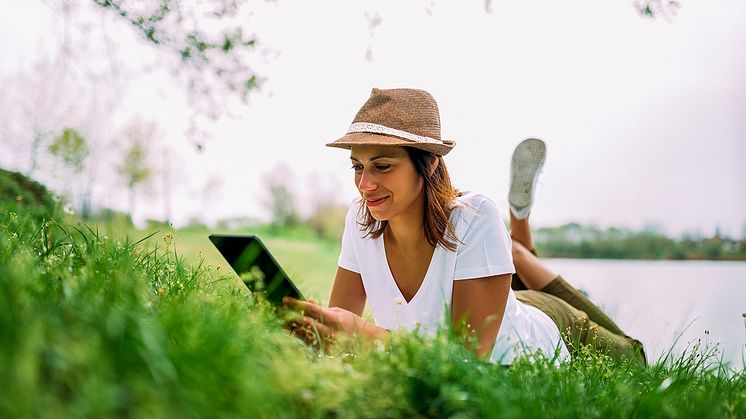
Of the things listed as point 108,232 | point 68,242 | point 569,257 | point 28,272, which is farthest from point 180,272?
point 569,257

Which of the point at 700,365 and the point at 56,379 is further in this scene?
the point at 700,365

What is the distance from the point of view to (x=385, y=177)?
2.92 metres

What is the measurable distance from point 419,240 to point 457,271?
0.98 feet

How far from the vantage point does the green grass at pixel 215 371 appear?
134 centimetres

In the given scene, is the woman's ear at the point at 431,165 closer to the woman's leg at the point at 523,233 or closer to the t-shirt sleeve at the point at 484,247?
the t-shirt sleeve at the point at 484,247

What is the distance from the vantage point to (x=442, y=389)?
1.59 meters

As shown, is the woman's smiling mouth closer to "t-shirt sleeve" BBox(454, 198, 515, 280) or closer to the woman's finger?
"t-shirt sleeve" BBox(454, 198, 515, 280)

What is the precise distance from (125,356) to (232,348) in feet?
0.79

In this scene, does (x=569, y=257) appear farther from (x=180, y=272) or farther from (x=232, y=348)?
(x=232, y=348)

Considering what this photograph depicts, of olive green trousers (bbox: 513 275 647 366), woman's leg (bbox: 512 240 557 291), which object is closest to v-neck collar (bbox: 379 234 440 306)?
olive green trousers (bbox: 513 275 647 366)

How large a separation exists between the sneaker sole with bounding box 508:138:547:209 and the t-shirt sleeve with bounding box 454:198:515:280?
1.63 metres

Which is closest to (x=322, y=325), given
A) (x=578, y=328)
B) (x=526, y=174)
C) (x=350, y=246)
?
(x=350, y=246)

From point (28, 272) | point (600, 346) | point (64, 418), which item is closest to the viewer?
point (64, 418)

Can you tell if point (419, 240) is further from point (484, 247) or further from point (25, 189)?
point (25, 189)
